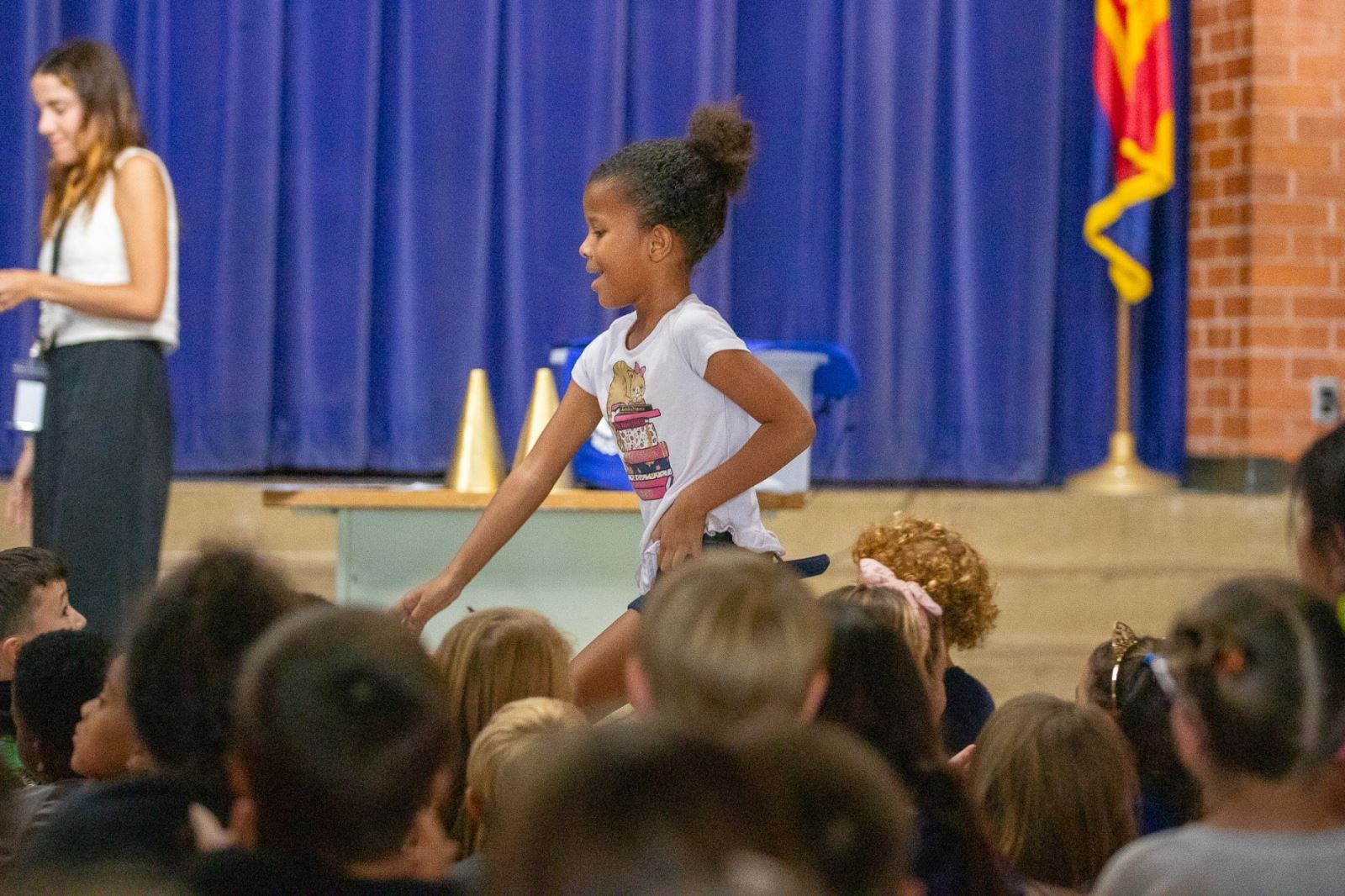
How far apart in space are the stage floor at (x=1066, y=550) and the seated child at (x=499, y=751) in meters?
2.81

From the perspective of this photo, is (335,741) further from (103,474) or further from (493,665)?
(103,474)

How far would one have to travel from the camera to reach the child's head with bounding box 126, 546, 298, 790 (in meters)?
1.35

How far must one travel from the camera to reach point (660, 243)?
2314 millimetres

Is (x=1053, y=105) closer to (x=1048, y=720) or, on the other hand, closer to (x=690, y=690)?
(x=1048, y=720)

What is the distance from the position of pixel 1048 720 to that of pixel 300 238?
11.4 feet

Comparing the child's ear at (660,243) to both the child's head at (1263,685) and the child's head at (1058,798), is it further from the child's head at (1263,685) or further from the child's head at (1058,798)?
the child's head at (1263,685)

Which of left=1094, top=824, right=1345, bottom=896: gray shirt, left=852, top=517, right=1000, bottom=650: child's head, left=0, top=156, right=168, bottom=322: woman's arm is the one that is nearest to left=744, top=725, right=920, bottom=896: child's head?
left=1094, top=824, right=1345, bottom=896: gray shirt

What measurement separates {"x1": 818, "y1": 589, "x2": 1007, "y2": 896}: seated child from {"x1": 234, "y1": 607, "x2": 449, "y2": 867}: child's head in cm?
46

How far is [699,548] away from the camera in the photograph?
2131 millimetres

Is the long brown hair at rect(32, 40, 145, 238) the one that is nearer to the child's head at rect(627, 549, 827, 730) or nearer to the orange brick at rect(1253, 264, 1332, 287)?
the child's head at rect(627, 549, 827, 730)

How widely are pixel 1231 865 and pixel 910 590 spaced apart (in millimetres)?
937

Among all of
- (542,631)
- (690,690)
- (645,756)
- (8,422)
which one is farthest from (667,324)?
(8,422)

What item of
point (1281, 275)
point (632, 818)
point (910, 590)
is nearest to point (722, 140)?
point (910, 590)

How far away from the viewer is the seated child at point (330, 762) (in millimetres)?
1084
